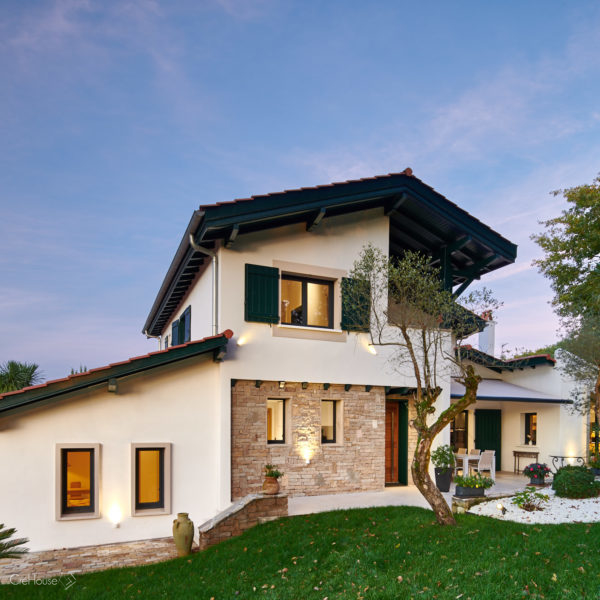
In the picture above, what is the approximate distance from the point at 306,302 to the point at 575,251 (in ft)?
30.5

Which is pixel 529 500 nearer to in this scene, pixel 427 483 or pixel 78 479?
pixel 427 483

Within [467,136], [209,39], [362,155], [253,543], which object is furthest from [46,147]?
[362,155]

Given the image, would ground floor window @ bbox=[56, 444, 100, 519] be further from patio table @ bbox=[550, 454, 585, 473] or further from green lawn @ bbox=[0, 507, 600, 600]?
patio table @ bbox=[550, 454, 585, 473]

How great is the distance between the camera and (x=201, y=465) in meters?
11.4

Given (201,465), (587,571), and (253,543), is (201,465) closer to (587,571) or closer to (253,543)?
(253,543)

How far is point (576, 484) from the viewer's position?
11641 mm

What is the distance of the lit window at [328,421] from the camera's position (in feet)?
43.3

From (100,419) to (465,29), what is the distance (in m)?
15.8

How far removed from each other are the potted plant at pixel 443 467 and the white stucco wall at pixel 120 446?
6101mm

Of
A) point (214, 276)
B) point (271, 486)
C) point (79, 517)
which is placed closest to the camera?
point (79, 517)

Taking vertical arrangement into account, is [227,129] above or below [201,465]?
above

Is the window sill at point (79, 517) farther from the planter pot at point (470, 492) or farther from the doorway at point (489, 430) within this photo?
the doorway at point (489, 430)

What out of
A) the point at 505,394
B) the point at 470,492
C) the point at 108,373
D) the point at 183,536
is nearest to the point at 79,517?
the point at 183,536

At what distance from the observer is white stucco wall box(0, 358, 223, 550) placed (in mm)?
9719
